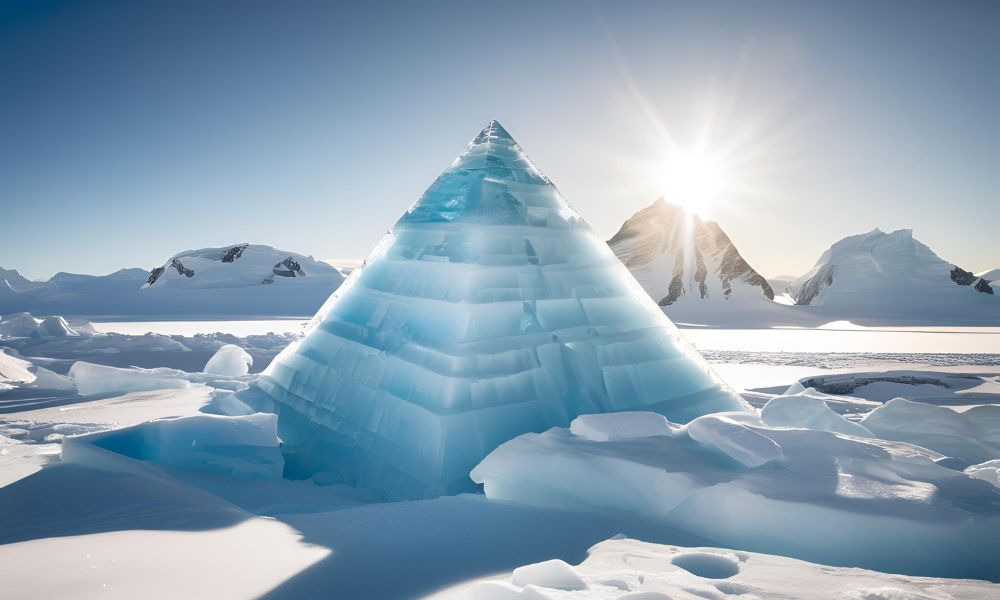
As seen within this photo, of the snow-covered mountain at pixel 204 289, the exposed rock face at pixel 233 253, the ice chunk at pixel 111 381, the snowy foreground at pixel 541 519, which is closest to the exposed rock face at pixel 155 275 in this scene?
the snow-covered mountain at pixel 204 289

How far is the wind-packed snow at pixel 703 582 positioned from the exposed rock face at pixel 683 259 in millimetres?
37057

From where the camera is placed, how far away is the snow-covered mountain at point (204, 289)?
37.7m

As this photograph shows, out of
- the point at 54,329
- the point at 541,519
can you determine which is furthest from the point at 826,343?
the point at 54,329

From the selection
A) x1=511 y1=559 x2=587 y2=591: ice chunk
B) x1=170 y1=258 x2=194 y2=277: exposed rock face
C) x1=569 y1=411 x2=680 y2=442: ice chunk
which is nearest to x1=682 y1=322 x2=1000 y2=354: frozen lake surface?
x1=569 y1=411 x2=680 y2=442: ice chunk

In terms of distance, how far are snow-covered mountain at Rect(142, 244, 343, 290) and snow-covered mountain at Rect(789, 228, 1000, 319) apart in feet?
141

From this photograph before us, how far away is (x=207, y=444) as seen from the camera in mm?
4191

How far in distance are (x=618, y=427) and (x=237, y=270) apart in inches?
1953

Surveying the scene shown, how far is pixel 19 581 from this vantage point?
1986mm

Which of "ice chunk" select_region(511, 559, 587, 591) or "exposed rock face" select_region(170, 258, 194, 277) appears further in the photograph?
"exposed rock face" select_region(170, 258, 194, 277)

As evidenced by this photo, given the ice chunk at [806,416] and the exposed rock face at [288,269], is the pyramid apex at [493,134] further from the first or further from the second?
the exposed rock face at [288,269]

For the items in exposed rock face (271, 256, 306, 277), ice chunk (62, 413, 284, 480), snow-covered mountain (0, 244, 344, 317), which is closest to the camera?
ice chunk (62, 413, 284, 480)

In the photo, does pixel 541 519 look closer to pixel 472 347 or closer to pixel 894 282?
pixel 472 347

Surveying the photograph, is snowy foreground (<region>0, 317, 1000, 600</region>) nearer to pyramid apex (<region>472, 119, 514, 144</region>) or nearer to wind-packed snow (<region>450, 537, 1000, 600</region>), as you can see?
wind-packed snow (<region>450, 537, 1000, 600</region>)

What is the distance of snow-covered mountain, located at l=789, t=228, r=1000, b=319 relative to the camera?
40925mm
